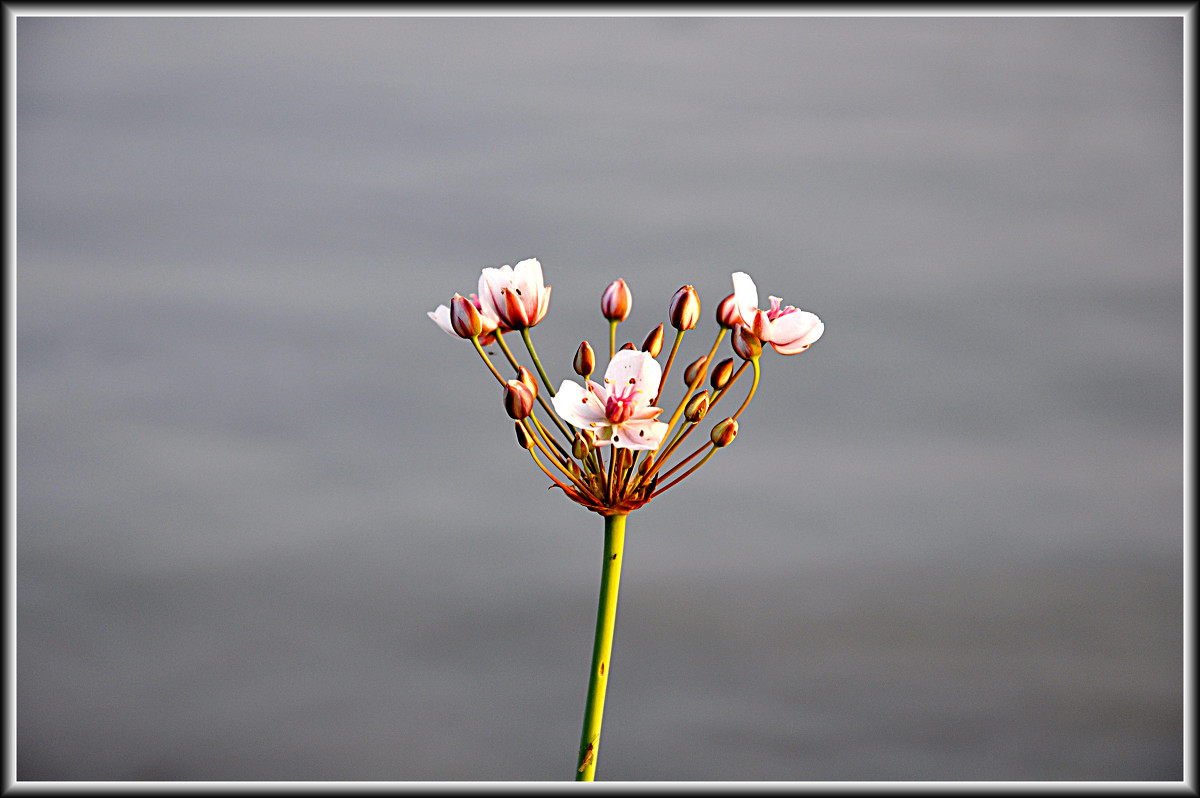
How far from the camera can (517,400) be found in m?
0.86

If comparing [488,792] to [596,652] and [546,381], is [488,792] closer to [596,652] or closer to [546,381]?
[596,652]

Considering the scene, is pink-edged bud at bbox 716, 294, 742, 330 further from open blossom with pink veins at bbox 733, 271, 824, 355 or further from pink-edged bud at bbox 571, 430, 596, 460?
pink-edged bud at bbox 571, 430, 596, 460

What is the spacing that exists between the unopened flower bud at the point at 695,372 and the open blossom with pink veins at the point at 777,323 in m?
0.05

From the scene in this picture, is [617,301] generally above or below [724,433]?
above

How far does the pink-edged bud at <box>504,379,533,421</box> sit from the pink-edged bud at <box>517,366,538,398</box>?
0.04 feet

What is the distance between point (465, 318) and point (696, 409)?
8.8 inches

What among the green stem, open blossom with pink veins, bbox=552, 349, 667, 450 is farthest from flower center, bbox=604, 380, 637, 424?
the green stem

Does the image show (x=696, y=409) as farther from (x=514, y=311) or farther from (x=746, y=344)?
(x=514, y=311)

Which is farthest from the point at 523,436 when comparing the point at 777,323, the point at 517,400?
the point at 777,323

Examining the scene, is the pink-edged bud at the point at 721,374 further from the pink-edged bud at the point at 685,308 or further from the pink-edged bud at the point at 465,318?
the pink-edged bud at the point at 465,318

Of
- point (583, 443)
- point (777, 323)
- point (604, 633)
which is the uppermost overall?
point (777, 323)

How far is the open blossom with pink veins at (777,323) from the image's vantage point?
89 cm

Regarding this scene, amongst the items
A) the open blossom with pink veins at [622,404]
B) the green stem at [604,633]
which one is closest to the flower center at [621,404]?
the open blossom with pink veins at [622,404]

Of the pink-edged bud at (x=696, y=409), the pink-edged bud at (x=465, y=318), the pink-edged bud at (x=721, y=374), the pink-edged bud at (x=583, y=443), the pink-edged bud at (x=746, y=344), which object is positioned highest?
the pink-edged bud at (x=465, y=318)
